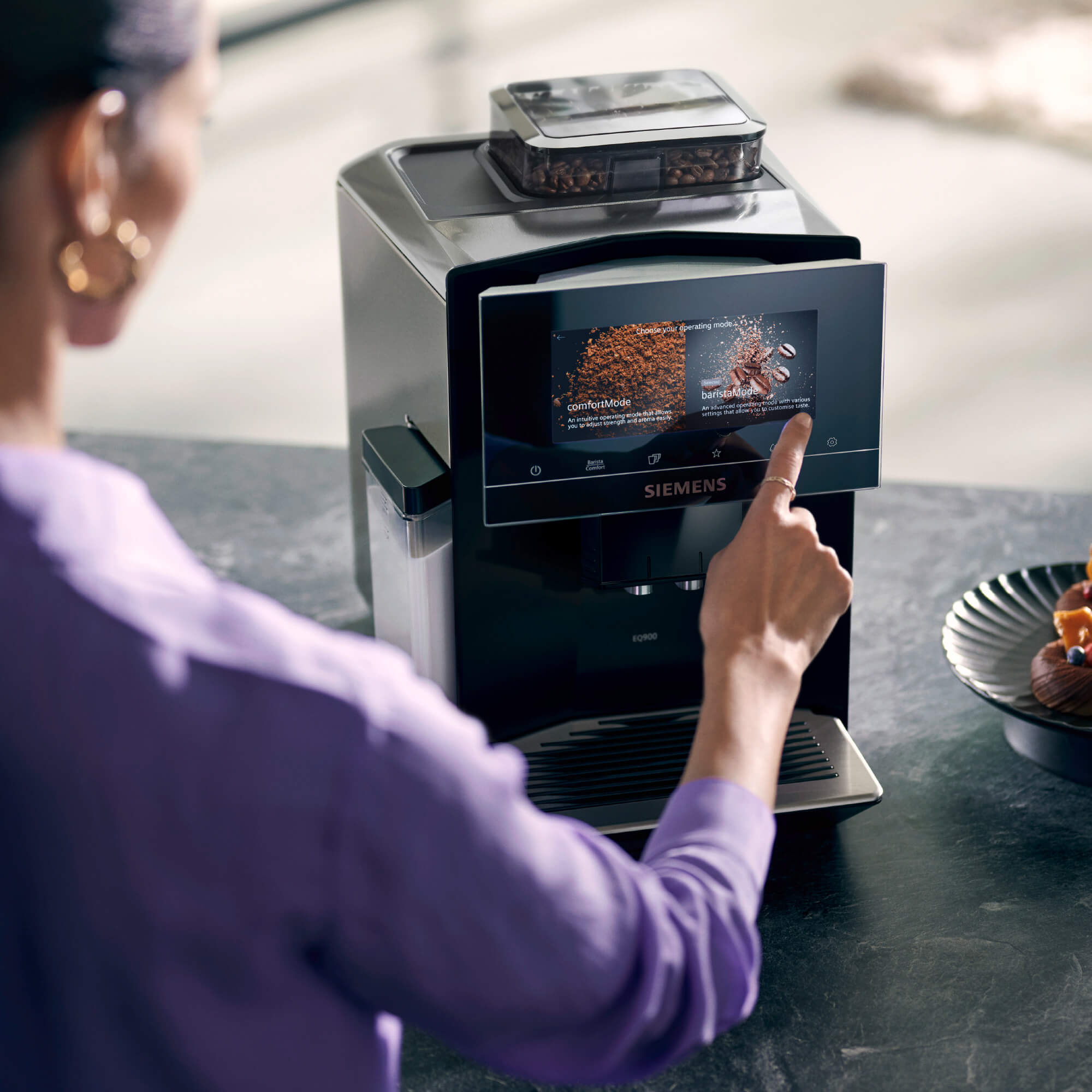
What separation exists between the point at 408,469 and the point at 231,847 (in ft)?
1.98

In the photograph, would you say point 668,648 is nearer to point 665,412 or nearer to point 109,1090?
point 665,412

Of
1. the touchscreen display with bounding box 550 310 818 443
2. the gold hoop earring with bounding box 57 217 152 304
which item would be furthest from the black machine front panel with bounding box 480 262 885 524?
the gold hoop earring with bounding box 57 217 152 304

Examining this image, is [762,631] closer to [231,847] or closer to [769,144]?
[231,847]

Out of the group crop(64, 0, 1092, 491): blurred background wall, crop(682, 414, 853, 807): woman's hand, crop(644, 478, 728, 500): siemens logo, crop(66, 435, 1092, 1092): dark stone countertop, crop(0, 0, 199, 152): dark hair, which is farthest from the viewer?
crop(64, 0, 1092, 491): blurred background wall

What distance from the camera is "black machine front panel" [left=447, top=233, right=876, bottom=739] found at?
1.00m

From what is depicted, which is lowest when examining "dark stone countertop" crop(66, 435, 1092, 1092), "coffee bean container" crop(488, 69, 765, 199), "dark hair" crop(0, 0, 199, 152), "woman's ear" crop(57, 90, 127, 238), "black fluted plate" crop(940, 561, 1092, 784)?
"dark stone countertop" crop(66, 435, 1092, 1092)

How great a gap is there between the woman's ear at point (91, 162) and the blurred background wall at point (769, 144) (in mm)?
2231

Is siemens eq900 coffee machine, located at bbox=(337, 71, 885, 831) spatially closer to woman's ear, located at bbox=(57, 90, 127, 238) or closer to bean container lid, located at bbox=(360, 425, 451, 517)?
bean container lid, located at bbox=(360, 425, 451, 517)

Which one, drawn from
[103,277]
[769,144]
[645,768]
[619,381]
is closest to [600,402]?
[619,381]

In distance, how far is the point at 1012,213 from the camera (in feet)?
13.4

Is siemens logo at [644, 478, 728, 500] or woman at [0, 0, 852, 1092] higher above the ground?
woman at [0, 0, 852, 1092]

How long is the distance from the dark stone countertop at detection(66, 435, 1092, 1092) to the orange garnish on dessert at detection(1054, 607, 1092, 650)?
106mm

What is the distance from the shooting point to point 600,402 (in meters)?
1.00

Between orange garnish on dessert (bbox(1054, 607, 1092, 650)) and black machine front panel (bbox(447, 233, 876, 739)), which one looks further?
orange garnish on dessert (bbox(1054, 607, 1092, 650))
